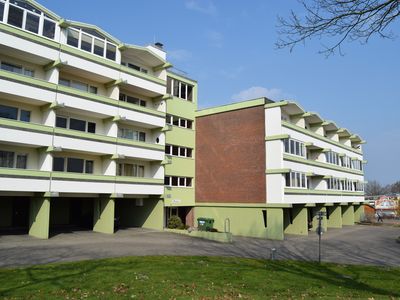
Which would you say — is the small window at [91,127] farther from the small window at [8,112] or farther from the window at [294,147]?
the window at [294,147]

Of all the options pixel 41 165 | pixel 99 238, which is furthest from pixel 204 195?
pixel 41 165

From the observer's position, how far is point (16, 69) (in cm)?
2802

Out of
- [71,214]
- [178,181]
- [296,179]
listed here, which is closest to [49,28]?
[71,214]

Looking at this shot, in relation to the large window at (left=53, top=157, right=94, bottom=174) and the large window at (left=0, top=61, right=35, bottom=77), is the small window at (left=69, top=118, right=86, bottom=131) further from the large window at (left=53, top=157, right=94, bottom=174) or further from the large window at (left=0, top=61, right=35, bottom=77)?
the large window at (left=0, top=61, right=35, bottom=77)

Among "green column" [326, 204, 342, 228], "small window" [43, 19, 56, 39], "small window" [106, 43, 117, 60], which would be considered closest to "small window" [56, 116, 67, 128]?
"small window" [43, 19, 56, 39]

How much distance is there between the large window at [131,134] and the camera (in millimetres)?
35250

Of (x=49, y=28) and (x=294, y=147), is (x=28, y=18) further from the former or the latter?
(x=294, y=147)

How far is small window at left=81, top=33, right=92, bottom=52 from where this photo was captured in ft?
101

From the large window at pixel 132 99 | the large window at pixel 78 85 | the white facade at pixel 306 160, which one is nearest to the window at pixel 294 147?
the white facade at pixel 306 160

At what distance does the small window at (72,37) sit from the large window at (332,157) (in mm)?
32233

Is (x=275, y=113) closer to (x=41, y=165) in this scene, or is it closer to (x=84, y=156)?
(x=84, y=156)

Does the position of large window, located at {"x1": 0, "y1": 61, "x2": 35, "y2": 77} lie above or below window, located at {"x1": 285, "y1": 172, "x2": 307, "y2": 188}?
above

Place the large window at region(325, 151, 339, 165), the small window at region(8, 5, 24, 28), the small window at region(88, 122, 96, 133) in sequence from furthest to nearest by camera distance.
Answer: the large window at region(325, 151, 339, 165)
the small window at region(88, 122, 96, 133)
the small window at region(8, 5, 24, 28)

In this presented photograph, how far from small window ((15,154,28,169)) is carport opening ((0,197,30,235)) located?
5367mm
